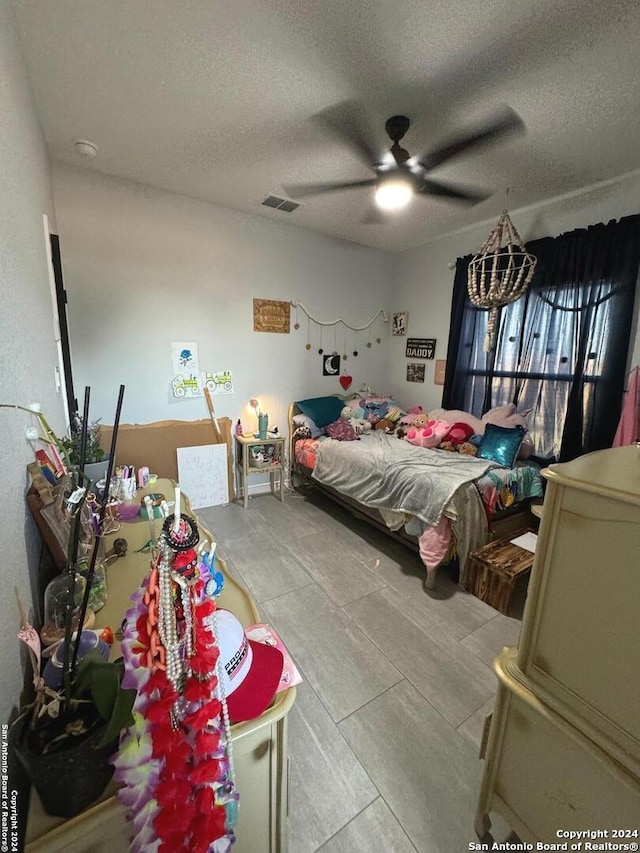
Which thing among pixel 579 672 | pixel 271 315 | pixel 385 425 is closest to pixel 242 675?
pixel 579 672

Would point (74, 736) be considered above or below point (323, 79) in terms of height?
below

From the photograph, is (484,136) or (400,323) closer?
(484,136)

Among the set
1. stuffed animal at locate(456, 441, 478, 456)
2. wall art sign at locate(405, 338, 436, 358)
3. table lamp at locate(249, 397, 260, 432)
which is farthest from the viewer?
wall art sign at locate(405, 338, 436, 358)

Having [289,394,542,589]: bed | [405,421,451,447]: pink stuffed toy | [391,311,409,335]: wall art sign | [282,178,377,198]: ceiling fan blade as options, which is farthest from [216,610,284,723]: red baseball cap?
[391,311,409,335]: wall art sign

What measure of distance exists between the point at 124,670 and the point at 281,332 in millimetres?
3292

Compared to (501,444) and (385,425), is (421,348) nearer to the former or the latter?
(385,425)

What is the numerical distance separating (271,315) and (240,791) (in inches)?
132

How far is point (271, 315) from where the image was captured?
348 centimetres

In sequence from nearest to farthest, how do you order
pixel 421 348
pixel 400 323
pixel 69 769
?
pixel 69 769 < pixel 421 348 < pixel 400 323

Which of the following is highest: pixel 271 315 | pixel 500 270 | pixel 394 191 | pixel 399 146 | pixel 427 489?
pixel 399 146

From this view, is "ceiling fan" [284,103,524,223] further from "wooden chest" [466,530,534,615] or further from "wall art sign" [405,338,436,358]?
"wooden chest" [466,530,534,615]

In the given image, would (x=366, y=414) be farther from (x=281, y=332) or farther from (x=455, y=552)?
(x=455, y=552)

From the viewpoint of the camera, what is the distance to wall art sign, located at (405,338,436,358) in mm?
3826

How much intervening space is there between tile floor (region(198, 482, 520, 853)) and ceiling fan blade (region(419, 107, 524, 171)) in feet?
8.32
